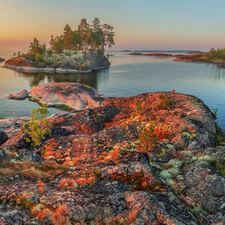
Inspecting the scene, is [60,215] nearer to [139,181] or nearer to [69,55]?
[139,181]

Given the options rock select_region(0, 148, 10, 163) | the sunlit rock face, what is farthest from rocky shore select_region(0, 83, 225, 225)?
the sunlit rock face

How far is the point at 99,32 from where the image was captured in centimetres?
14250

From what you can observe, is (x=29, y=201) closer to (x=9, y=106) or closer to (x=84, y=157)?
(x=84, y=157)

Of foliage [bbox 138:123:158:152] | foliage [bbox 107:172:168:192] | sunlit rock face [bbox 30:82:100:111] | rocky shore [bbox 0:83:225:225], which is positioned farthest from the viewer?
sunlit rock face [bbox 30:82:100:111]

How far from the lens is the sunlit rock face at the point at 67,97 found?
3809 centimetres

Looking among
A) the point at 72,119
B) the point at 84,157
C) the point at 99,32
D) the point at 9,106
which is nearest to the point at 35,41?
the point at 99,32

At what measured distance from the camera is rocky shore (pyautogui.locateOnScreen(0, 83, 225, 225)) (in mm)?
4953

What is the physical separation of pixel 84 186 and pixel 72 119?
1276 centimetres

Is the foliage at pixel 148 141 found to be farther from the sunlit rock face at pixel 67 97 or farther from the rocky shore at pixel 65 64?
the rocky shore at pixel 65 64

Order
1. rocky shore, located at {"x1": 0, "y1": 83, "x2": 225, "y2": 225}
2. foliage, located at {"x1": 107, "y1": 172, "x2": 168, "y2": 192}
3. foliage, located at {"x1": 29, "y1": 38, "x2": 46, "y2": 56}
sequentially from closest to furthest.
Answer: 1. rocky shore, located at {"x1": 0, "y1": 83, "x2": 225, "y2": 225}
2. foliage, located at {"x1": 107, "y1": 172, "x2": 168, "y2": 192}
3. foliage, located at {"x1": 29, "y1": 38, "x2": 46, "y2": 56}

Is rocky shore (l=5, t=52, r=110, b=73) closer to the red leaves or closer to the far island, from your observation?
the far island

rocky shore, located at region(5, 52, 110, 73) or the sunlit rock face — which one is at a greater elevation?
rocky shore, located at region(5, 52, 110, 73)

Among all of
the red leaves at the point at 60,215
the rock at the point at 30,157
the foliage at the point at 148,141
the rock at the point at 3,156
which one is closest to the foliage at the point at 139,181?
the red leaves at the point at 60,215

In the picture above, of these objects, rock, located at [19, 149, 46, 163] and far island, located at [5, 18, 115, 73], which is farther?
far island, located at [5, 18, 115, 73]
